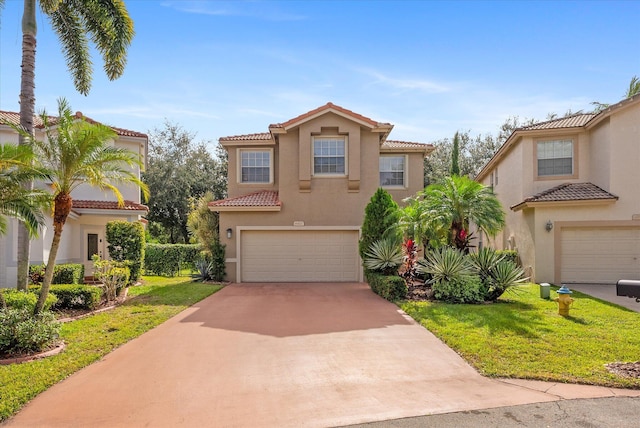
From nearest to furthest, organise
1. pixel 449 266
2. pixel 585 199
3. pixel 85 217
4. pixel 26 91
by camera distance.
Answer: pixel 26 91, pixel 449 266, pixel 585 199, pixel 85 217

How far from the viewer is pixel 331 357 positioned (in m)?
7.09

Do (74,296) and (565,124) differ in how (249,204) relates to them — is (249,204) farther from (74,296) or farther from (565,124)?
(565,124)

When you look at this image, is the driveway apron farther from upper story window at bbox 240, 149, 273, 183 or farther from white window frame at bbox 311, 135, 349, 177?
upper story window at bbox 240, 149, 273, 183

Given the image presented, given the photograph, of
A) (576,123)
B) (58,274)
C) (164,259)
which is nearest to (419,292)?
(576,123)

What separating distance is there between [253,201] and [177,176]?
14.8 metres

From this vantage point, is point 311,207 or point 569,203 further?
point 311,207

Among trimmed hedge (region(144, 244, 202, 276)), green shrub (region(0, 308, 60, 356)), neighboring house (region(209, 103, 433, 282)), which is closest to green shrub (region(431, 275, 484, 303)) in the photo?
neighboring house (region(209, 103, 433, 282))

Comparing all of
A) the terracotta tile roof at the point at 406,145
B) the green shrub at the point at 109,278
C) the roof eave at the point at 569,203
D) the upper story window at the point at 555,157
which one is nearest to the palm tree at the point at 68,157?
the green shrub at the point at 109,278

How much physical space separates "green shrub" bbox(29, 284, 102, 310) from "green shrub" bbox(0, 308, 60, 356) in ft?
12.1

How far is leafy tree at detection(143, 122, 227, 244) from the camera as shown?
29.8m

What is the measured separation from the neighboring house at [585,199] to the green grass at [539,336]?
4.41 metres

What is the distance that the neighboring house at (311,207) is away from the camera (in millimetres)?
17641

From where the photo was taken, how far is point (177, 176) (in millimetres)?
30219

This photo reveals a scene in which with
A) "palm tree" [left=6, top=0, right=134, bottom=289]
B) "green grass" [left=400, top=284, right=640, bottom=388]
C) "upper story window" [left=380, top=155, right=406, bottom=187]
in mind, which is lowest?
"green grass" [left=400, top=284, right=640, bottom=388]
